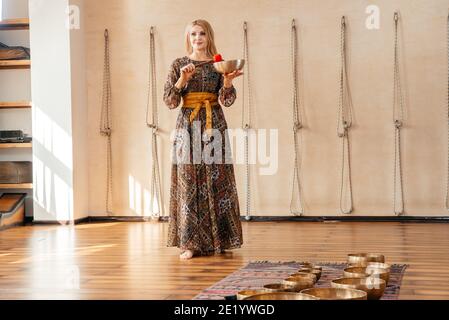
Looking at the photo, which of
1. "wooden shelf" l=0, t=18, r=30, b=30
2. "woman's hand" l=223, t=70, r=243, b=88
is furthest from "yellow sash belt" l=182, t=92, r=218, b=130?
"wooden shelf" l=0, t=18, r=30, b=30

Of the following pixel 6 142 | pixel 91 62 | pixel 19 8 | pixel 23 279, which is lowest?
pixel 23 279

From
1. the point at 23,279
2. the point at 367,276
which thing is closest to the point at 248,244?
the point at 23,279

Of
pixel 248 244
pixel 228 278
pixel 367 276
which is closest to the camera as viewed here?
pixel 367 276

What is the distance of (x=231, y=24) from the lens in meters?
6.99

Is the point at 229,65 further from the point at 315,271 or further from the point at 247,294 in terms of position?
the point at 247,294

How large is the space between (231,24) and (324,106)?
1129 millimetres

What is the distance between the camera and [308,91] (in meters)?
6.86

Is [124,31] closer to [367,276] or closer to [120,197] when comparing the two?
[120,197]

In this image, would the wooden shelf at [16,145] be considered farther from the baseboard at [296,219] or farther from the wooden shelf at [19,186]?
the baseboard at [296,219]

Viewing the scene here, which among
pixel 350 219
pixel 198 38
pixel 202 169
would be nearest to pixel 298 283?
pixel 202 169

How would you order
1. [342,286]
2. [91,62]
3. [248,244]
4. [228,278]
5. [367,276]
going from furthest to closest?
1. [91,62]
2. [248,244]
3. [228,278]
4. [367,276]
5. [342,286]

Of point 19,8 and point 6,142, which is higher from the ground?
point 19,8

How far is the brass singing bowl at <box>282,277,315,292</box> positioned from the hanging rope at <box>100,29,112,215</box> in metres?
4.31

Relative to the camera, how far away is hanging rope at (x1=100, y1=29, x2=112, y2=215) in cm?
725
